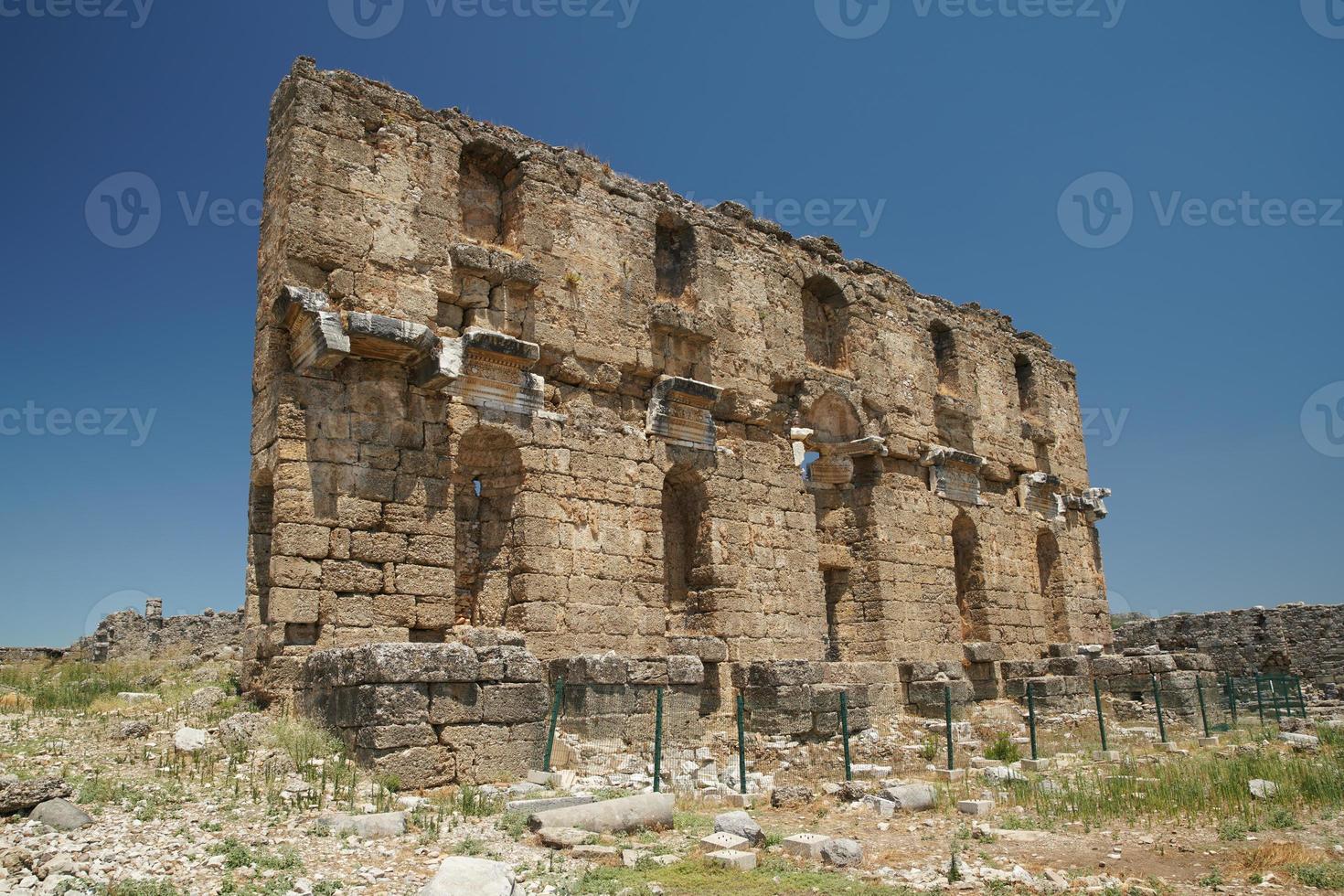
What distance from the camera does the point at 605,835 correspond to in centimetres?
646

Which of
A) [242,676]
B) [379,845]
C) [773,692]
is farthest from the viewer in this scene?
[773,692]

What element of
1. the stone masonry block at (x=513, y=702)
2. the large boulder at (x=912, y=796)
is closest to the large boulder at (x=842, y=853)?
the large boulder at (x=912, y=796)

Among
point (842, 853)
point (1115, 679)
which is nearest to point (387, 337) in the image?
point (842, 853)

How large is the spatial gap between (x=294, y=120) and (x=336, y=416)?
3051 millimetres

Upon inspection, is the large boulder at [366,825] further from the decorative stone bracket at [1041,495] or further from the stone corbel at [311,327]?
the decorative stone bracket at [1041,495]

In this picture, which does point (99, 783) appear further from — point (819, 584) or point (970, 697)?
point (970, 697)

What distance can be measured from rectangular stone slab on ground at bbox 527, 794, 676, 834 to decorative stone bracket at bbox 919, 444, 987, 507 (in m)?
10.2

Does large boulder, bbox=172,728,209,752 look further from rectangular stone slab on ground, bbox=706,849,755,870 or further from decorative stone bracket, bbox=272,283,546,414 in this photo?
rectangular stone slab on ground, bbox=706,849,755,870

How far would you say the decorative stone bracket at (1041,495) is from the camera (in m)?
18.6

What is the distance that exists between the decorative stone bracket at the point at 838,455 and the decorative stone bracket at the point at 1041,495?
4716 millimetres

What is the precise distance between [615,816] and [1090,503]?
16.2 meters

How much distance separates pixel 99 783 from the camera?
20.3ft

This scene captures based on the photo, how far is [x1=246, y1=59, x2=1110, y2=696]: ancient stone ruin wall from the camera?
9625 millimetres

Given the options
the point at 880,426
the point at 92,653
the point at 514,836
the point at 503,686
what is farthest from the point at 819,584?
the point at 92,653
